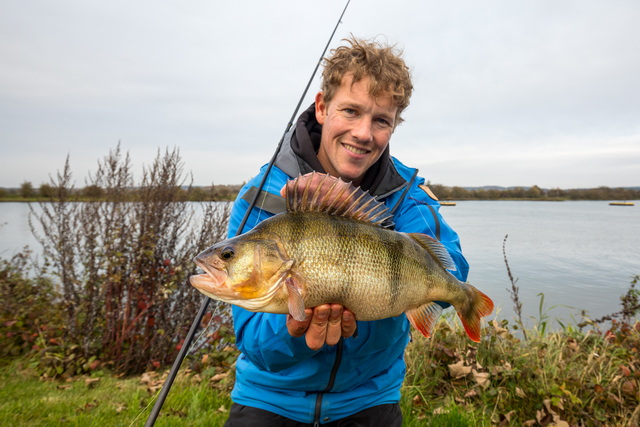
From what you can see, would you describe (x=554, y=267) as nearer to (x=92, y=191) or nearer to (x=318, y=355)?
(x=318, y=355)

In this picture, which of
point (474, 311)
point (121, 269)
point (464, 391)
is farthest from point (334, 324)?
point (121, 269)

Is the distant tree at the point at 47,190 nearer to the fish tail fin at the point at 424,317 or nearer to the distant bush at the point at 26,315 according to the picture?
the distant bush at the point at 26,315

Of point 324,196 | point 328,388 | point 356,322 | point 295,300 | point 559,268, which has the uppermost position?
point 324,196

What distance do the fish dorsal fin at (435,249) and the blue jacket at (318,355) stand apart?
298mm

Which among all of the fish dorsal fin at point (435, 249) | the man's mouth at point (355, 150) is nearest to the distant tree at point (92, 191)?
the man's mouth at point (355, 150)

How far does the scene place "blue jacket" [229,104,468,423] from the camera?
→ 2.10 m

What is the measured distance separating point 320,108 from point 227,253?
164 cm

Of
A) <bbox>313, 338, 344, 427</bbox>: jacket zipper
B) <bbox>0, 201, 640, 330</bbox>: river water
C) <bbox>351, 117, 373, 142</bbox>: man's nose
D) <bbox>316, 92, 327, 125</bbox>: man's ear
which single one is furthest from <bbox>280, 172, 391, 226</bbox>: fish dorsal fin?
<bbox>0, 201, 640, 330</bbox>: river water

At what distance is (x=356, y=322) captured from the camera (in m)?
2.00

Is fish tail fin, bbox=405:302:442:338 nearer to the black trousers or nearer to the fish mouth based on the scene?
the black trousers

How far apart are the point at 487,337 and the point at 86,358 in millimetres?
5321

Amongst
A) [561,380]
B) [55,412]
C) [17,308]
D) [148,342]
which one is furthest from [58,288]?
[561,380]

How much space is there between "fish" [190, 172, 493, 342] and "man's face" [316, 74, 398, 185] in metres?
0.72

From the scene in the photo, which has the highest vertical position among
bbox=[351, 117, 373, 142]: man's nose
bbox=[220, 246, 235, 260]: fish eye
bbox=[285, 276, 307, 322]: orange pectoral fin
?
Result: bbox=[351, 117, 373, 142]: man's nose
